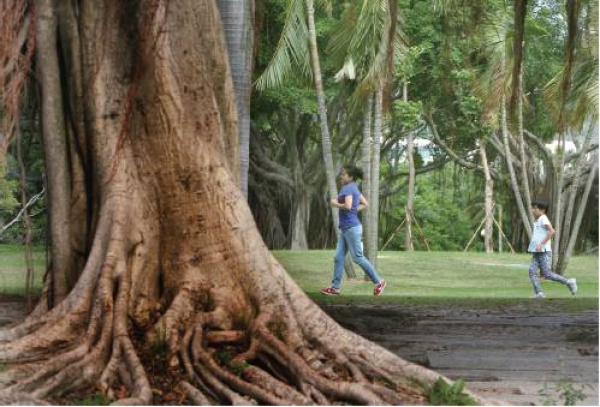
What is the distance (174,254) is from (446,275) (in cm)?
1546

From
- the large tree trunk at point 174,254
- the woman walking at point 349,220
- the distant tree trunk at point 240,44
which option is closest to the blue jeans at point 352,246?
the woman walking at point 349,220

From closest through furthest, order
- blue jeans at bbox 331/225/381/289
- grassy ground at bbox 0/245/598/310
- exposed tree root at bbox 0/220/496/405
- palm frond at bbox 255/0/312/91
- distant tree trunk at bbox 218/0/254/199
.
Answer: exposed tree root at bbox 0/220/496/405 → distant tree trunk at bbox 218/0/254/199 → blue jeans at bbox 331/225/381/289 → grassy ground at bbox 0/245/598/310 → palm frond at bbox 255/0/312/91

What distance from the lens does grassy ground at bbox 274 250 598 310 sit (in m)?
18.0

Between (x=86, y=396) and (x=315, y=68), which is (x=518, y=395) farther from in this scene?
(x=315, y=68)

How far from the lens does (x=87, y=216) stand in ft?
23.9

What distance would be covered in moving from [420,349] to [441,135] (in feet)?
78.7

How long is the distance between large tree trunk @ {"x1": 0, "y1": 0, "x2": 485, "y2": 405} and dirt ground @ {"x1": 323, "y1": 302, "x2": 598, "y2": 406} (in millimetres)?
1204

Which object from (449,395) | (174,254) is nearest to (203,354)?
(174,254)

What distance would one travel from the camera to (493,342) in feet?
30.2

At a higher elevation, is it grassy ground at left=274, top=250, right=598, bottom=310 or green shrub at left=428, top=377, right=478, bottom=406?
green shrub at left=428, top=377, right=478, bottom=406

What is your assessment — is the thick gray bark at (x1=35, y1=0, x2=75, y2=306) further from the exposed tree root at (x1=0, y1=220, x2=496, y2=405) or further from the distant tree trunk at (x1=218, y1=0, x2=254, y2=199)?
the distant tree trunk at (x1=218, y1=0, x2=254, y2=199)

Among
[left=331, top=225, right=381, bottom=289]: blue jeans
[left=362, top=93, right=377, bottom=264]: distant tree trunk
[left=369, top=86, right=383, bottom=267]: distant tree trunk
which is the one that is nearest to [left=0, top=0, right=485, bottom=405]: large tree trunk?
[left=331, top=225, right=381, bottom=289]: blue jeans

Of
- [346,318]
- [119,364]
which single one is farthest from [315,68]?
[119,364]

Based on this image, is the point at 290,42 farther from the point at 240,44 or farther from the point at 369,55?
the point at 240,44
